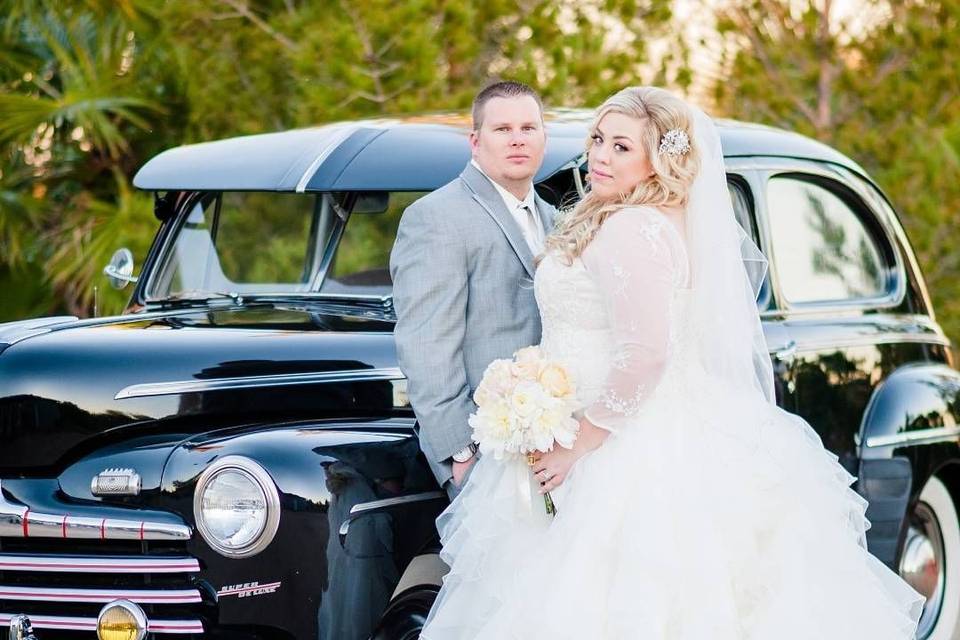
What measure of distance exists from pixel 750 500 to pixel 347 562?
3.28 ft

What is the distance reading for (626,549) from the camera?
3170 millimetres

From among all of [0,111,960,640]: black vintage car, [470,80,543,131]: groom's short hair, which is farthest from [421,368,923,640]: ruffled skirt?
[470,80,543,131]: groom's short hair

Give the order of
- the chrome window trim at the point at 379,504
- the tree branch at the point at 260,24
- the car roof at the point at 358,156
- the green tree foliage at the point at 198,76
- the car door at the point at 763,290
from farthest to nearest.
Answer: the tree branch at the point at 260,24 < the green tree foliage at the point at 198,76 < the car door at the point at 763,290 < the car roof at the point at 358,156 < the chrome window trim at the point at 379,504

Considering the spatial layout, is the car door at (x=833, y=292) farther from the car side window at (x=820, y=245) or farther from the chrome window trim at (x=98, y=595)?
the chrome window trim at (x=98, y=595)

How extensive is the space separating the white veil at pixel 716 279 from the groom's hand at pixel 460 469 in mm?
632

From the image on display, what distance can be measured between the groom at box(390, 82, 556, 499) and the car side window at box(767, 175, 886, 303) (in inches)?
58.4

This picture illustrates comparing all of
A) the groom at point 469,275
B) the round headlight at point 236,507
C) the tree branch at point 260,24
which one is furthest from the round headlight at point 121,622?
the tree branch at point 260,24

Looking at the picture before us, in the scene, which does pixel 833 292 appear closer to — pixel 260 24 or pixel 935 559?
pixel 935 559

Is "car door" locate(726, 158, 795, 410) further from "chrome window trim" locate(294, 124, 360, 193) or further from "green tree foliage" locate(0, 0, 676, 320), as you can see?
"green tree foliage" locate(0, 0, 676, 320)

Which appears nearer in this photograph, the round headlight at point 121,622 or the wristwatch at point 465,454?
the round headlight at point 121,622

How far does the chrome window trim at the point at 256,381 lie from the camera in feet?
12.3

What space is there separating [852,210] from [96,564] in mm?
3295

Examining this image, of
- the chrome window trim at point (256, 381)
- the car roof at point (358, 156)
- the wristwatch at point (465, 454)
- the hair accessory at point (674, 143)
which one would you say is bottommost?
the wristwatch at point (465, 454)

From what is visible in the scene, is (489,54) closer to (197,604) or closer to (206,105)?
(206,105)
